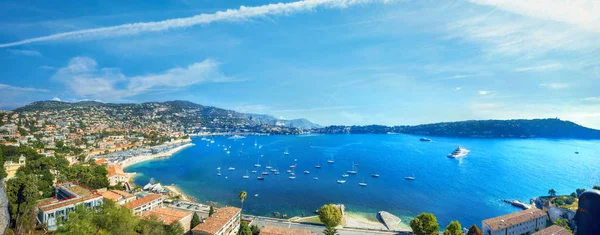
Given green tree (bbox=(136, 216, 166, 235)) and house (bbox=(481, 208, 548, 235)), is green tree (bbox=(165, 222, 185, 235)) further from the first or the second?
house (bbox=(481, 208, 548, 235))

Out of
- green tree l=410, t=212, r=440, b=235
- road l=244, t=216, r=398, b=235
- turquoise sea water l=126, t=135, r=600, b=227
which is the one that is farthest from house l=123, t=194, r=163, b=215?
green tree l=410, t=212, r=440, b=235

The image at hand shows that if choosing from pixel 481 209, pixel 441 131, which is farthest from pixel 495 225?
pixel 441 131

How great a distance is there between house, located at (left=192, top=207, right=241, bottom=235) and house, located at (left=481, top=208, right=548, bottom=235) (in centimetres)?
2668

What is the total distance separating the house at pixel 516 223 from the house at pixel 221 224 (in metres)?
26.7

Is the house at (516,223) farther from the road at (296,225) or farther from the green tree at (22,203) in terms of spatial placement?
the green tree at (22,203)

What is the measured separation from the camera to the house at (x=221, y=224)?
79.3ft

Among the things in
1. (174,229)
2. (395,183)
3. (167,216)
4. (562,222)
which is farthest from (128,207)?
(395,183)

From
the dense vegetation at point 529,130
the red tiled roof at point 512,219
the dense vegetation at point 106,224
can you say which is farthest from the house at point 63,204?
the dense vegetation at point 529,130

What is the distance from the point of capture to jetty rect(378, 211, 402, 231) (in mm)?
33050

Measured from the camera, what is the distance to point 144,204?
31094mm

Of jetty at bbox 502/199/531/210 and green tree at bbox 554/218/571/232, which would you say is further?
jetty at bbox 502/199/531/210

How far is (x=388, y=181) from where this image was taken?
59.2m

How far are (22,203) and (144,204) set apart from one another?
10.3 meters

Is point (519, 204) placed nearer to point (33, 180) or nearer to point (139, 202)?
point (139, 202)
